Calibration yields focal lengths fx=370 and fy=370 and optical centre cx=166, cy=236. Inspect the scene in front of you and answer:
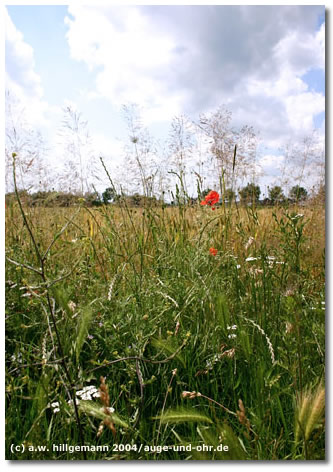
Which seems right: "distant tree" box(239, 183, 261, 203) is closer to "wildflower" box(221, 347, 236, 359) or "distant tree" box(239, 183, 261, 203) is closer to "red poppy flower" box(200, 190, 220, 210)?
"red poppy flower" box(200, 190, 220, 210)

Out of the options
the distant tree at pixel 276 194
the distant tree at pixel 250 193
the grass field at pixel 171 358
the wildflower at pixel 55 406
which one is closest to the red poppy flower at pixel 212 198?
the grass field at pixel 171 358

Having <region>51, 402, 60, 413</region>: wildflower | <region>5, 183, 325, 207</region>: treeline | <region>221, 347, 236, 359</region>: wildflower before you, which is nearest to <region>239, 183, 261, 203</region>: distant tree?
<region>5, 183, 325, 207</region>: treeline

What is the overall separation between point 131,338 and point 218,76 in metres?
0.97

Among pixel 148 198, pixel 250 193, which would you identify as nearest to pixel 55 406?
pixel 148 198

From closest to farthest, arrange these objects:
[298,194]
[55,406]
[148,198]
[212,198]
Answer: [55,406]
[212,198]
[148,198]
[298,194]

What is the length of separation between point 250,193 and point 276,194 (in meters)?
0.22

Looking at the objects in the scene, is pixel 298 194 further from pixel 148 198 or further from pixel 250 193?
pixel 148 198

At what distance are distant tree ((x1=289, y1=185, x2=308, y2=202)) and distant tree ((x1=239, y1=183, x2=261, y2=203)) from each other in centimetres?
20

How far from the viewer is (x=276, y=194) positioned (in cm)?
225

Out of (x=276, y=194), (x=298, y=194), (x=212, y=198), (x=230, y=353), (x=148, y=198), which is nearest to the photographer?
(x=230, y=353)

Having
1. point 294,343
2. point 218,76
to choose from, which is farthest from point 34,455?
point 218,76

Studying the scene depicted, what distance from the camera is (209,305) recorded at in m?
1.23

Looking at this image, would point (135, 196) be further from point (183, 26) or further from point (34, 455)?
point (34, 455)

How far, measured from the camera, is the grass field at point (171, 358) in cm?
85
